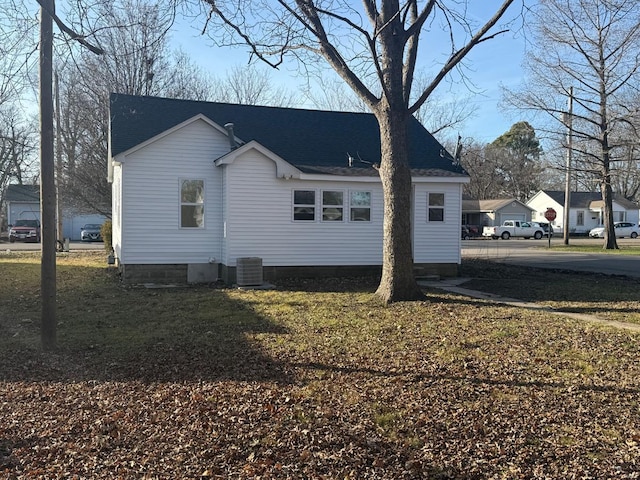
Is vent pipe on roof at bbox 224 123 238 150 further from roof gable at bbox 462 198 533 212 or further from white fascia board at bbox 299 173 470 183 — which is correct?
roof gable at bbox 462 198 533 212

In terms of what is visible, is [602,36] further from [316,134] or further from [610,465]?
[610,465]

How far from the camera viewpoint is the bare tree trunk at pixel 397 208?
403 inches

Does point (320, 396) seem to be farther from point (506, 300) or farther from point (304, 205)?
point (304, 205)

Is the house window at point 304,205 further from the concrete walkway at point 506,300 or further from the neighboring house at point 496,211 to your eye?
the neighboring house at point 496,211

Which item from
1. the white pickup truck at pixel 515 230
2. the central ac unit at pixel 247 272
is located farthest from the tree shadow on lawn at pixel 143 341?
the white pickup truck at pixel 515 230

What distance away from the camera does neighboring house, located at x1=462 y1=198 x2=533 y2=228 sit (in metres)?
54.7

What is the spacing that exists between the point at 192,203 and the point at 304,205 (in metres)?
2.98

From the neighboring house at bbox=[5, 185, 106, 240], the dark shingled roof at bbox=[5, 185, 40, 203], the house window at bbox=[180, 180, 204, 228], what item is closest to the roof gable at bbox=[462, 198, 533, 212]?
the neighboring house at bbox=[5, 185, 106, 240]

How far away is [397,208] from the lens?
1022cm

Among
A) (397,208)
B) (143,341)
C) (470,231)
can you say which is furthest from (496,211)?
(143,341)

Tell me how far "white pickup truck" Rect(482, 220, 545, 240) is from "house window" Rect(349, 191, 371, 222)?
121 ft

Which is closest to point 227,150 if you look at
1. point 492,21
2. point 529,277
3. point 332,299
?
point 332,299

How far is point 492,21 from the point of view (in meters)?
9.45

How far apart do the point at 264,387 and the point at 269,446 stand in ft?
4.47
